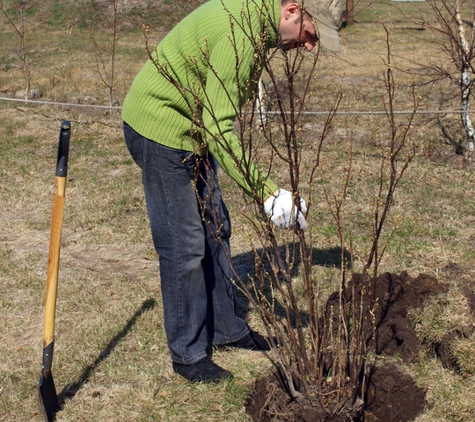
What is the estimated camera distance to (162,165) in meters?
3.05

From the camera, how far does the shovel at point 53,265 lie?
287 centimetres

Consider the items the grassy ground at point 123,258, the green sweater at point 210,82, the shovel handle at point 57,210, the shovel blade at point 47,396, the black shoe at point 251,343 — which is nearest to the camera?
the green sweater at point 210,82

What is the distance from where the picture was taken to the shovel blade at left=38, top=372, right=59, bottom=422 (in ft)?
9.85

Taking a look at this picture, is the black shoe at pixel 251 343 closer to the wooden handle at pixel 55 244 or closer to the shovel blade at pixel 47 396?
the shovel blade at pixel 47 396

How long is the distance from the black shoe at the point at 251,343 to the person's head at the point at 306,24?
1631 millimetres

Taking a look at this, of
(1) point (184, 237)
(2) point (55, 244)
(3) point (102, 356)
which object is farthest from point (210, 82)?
(3) point (102, 356)

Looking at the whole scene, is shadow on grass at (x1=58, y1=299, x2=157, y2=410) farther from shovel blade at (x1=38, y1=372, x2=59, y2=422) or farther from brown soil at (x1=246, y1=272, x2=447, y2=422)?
brown soil at (x1=246, y1=272, x2=447, y2=422)

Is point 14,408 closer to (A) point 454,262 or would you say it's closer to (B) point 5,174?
(A) point 454,262

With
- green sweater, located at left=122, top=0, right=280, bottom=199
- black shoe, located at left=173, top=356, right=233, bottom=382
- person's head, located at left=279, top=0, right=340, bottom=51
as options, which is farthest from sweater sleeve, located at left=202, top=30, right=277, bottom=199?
black shoe, located at left=173, top=356, right=233, bottom=382

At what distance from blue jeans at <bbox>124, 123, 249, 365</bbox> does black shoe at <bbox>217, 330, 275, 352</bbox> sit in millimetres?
209

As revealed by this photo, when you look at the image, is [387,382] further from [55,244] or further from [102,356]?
[55,244]

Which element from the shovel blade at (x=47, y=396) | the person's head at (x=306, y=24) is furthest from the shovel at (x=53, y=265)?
the person's head at (x=306, y=24)

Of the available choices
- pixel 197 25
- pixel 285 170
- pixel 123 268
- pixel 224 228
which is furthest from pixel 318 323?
pixel 285 170

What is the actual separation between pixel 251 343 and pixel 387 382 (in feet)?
2.59
